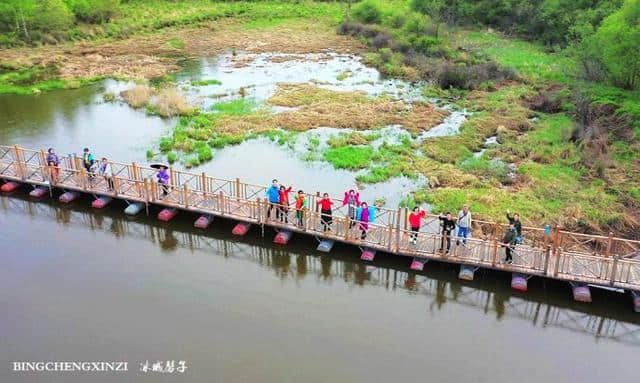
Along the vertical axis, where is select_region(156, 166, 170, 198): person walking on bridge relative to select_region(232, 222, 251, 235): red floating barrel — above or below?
above

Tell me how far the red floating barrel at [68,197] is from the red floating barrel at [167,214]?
4390mm

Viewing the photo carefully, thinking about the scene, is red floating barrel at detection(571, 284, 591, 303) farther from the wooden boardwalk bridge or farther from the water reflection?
the water reflection

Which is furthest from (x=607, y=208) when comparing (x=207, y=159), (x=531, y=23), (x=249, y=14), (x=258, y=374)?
(x=249, y=14)

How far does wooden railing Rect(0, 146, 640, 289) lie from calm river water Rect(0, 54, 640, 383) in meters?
0.77

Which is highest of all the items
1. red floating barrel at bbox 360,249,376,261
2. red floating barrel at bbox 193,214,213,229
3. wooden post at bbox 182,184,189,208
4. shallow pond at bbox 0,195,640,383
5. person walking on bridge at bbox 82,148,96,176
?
person walking on bridge at bbox 82,148,96,176

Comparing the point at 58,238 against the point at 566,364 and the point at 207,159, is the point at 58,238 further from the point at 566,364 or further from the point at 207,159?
the point at 566,364

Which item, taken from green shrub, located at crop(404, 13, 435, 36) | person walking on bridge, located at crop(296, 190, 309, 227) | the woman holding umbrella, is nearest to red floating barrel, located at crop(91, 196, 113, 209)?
the woman holding umbrella

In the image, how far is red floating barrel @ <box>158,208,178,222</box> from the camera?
22.7 meters

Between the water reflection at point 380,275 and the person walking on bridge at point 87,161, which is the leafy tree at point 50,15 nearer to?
the water reflection at point 380,275

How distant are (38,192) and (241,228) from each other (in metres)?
9.69

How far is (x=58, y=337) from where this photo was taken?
16.3 meters

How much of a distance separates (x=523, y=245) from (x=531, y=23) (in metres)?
48.3

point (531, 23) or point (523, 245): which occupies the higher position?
point (531, 23)

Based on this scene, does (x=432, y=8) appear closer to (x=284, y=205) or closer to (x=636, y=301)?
(x=284, y=205)
